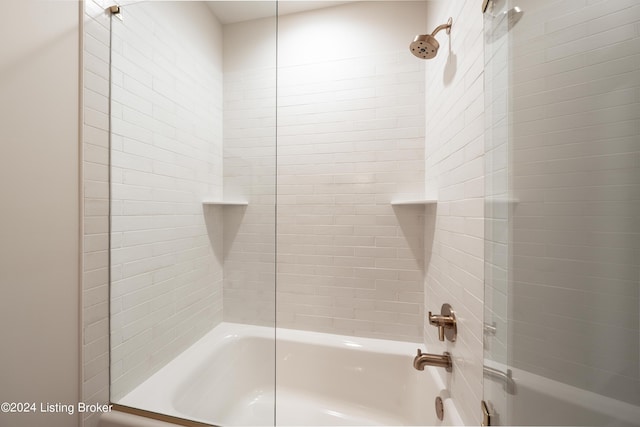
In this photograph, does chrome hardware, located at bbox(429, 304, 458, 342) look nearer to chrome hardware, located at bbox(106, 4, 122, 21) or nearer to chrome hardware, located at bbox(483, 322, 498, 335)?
chrome hardware, located at bbox(483, 322, 498, 335)

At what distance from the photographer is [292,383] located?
5.40 feet

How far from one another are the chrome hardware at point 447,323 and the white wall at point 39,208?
4.65ft

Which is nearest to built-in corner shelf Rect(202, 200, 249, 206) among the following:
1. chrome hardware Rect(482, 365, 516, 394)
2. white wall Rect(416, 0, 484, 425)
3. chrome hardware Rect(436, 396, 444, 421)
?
white wall Rect(416, 0, 484, 425)

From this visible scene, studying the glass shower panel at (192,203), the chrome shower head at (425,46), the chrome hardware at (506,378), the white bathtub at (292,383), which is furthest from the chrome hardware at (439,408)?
the chrome shower head at (425,46)

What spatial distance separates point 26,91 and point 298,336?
169 cm

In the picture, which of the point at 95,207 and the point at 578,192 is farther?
the point at 95,207

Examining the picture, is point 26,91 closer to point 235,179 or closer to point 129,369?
point 235,179

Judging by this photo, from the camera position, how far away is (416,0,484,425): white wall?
0.87 meters

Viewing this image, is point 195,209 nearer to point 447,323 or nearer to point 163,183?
point 163,183

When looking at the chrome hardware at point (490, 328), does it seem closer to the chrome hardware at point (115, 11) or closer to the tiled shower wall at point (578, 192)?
the tiled shower wall at point (578, 192)

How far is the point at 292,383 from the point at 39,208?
153 cm

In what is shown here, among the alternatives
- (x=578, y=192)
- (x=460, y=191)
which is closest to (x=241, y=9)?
(x=460, y=191)

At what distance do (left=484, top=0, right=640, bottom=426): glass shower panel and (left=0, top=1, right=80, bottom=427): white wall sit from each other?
1.37 metres

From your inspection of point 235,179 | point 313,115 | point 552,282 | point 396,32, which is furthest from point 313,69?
point 552,282
